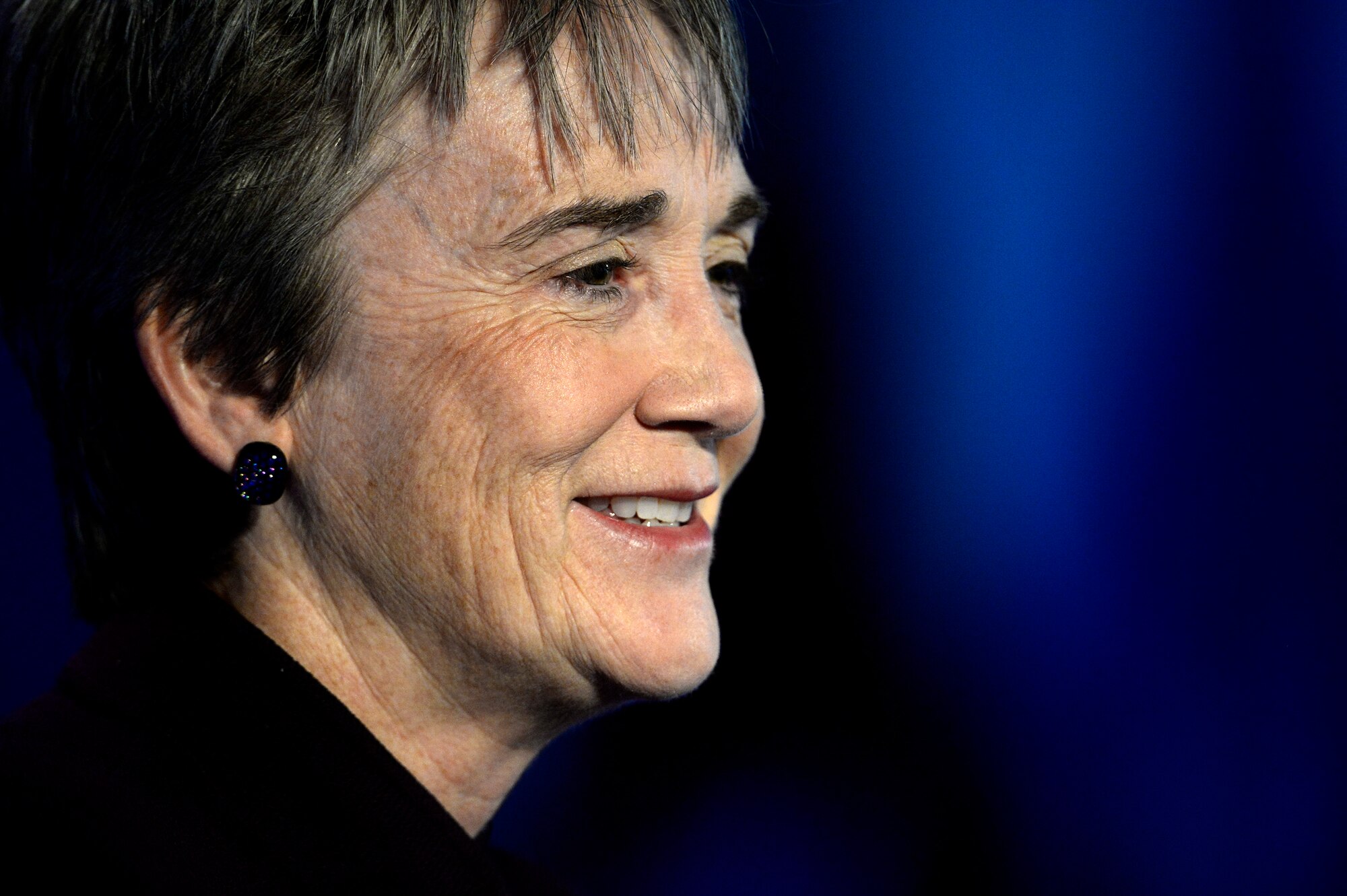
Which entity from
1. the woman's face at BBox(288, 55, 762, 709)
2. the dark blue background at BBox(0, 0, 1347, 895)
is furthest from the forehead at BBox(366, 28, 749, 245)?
the dark blue background at BBox(0, 0, 1347, 895)

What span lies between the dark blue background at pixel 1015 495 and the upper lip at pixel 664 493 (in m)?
1.20

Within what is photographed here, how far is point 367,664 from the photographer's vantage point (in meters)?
1.35

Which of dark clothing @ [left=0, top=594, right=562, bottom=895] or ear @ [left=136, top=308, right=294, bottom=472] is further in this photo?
ear @ [left=136, top=308, right=294, bottom=472]

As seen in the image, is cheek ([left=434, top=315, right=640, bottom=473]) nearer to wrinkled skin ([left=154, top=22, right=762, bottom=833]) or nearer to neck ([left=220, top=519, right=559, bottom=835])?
wrinkled skin ([left=154, top=22, right=762, bottom=833])

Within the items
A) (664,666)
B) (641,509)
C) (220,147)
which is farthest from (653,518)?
(220,147)

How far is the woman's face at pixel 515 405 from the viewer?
1260 millimetres

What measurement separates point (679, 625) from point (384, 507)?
37cm

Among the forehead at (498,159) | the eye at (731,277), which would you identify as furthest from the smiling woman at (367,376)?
the eye at (731,277)

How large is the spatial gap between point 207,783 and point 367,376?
448mm

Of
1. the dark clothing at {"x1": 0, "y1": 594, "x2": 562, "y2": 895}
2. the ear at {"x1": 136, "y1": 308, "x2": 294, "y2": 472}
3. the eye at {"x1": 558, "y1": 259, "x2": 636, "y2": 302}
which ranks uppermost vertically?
the eye at {"x1": 558, "y1": 259, "x2": 636, "y2": 302}

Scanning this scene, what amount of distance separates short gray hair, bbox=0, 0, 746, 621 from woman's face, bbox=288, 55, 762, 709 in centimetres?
4

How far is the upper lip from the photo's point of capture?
134 centimetres

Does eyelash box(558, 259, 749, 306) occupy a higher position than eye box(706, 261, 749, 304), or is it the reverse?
eye box(706, 261, 749, 304)

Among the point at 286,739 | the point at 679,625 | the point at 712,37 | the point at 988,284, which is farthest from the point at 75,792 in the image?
the point at 988,284
